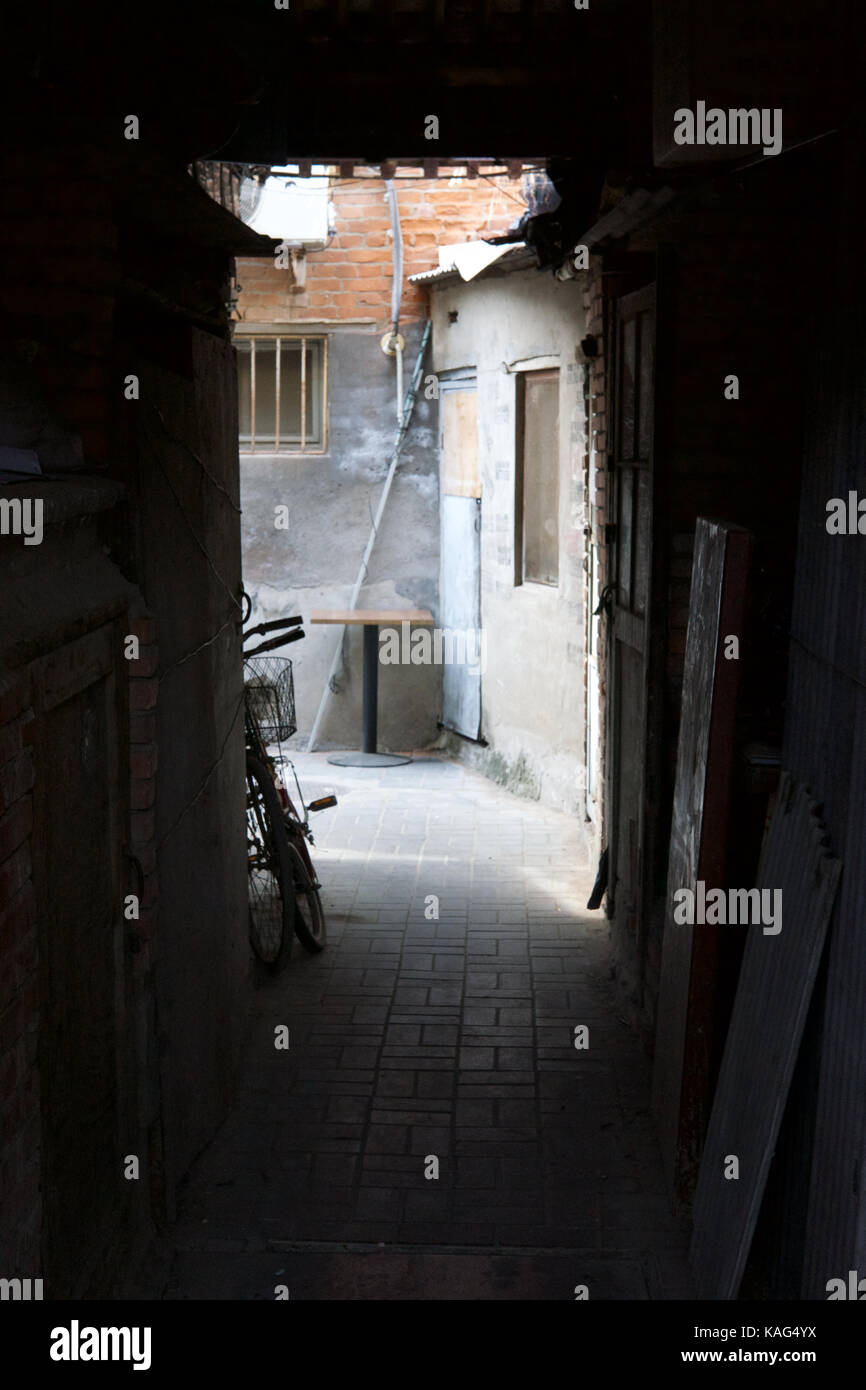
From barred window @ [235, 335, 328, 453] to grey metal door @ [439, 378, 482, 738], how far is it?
1.08 m

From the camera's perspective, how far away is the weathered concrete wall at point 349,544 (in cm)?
1191

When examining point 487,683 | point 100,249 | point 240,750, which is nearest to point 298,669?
point 487,683

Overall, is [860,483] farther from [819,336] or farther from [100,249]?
[100,249]

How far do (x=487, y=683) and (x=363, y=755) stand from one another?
1.27 m

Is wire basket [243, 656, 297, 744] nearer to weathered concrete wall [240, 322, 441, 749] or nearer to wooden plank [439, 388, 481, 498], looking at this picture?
wooden plank [439, 388, 481, 498]

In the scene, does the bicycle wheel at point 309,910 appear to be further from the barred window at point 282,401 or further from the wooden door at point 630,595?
the barred window at point 282,401

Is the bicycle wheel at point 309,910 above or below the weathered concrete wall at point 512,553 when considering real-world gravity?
below

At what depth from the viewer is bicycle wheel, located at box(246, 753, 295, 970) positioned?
6793mm

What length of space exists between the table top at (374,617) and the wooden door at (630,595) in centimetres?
446

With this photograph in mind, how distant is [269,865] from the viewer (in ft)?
23.2
